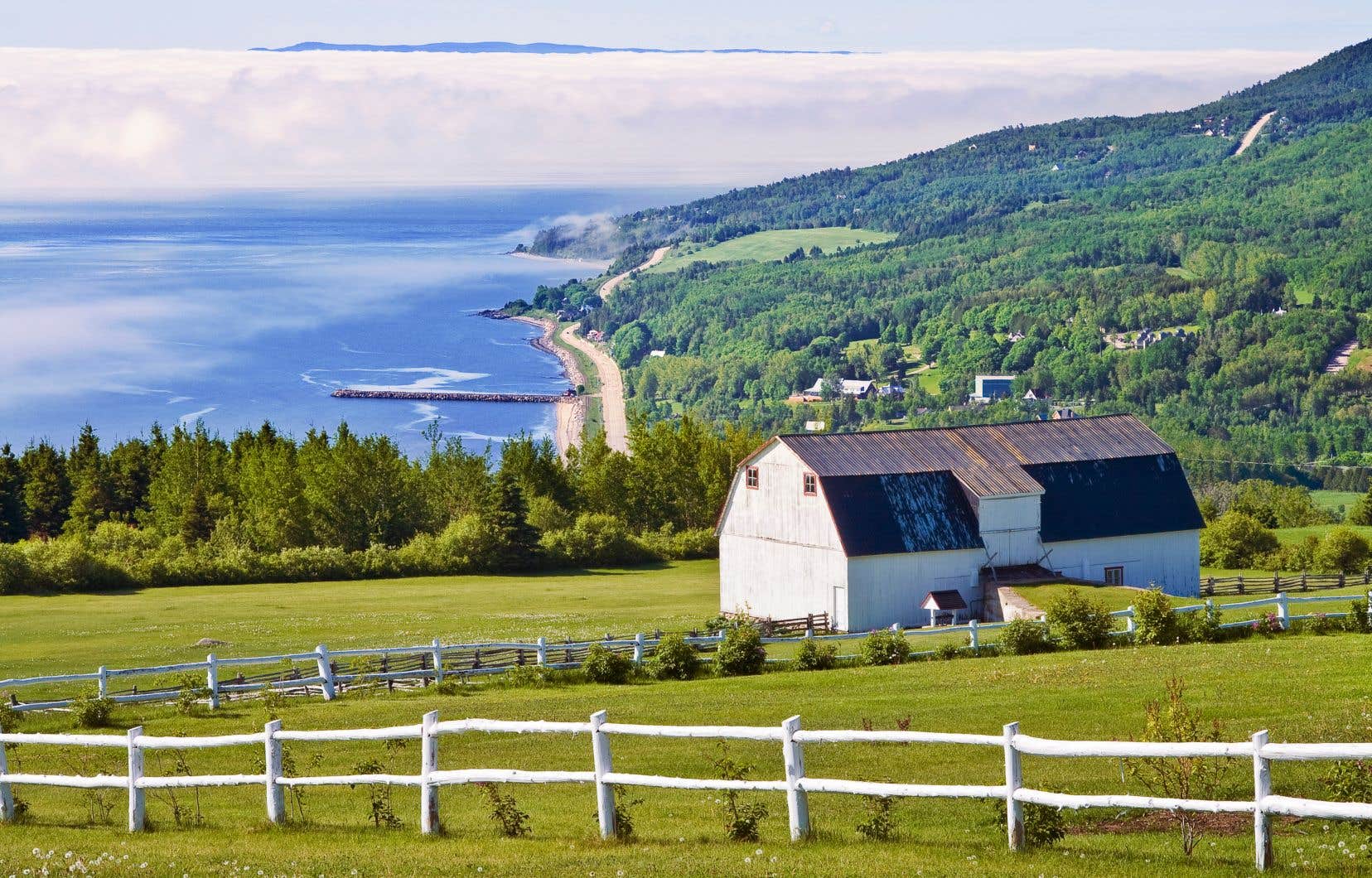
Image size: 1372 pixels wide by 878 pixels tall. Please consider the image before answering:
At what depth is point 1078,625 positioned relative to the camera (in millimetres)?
35562

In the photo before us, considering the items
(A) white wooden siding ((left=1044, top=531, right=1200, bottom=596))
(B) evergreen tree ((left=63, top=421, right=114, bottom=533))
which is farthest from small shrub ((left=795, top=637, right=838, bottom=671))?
(B) evergreen tree ((left=63, top=421, right=114, bottom=533))

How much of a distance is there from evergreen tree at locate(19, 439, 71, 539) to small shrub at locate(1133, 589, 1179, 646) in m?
67.7

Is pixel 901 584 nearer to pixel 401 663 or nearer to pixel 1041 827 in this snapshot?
pixel 401 663

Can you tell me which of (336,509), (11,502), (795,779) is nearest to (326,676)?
(795,779)

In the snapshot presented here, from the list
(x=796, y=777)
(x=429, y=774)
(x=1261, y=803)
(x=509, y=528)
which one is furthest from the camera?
(x=509, y=528)

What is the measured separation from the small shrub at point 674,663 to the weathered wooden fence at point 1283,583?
2366 centimetres

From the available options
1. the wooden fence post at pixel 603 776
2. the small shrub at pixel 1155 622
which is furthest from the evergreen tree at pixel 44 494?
the wooden fence post at pixel 603 776

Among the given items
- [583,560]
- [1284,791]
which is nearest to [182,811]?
[1284,791]

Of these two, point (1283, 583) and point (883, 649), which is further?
point (1283, 583)

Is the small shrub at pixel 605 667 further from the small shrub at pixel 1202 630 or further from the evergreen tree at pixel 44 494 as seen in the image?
the evergreen tree at pixel 44 494

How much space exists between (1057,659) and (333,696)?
572 inches

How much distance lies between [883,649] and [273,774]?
20766mm

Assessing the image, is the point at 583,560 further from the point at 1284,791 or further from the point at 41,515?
the point at 1284,791

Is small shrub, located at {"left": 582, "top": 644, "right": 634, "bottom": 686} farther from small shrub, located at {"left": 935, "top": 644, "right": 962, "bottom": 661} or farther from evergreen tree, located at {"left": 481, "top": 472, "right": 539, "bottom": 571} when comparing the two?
evergreen tree, located at {"left": 481, "top": 472, "right": 539, "bottom": 571}
